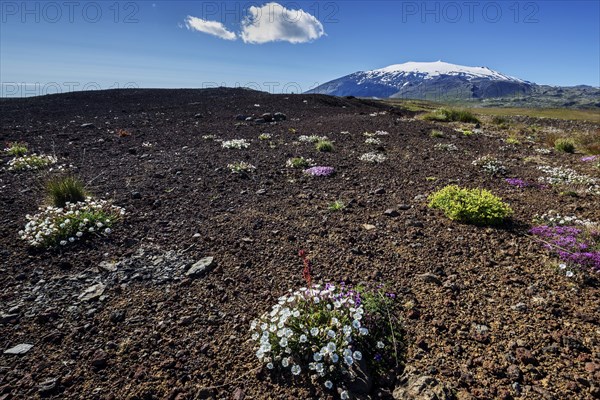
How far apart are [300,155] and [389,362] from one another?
9.95 m

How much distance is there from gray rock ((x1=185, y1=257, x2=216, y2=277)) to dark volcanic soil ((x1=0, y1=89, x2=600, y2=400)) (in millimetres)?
151

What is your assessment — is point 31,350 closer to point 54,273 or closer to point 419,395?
point 54,273

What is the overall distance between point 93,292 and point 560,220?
333 inches

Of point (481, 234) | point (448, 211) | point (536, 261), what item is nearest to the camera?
point (536, 261)

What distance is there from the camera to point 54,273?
571 centimetres

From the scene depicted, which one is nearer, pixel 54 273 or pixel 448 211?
pixel 54 273

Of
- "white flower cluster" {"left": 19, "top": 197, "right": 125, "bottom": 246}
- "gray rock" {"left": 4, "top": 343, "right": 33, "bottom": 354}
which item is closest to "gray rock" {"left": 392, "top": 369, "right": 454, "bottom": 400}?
"gray rock" {"left": 4, "top": 343, "right": 33, "bottom": 354}

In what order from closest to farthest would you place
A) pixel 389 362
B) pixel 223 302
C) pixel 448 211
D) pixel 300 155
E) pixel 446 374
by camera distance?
1. pixel 446 374
2. pixel 389 362
3. pixel 223 302
4. pixel 448 211
5. pixel 300 155

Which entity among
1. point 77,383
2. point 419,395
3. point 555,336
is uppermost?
point 555,336

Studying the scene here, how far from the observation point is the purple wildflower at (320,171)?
428 inches

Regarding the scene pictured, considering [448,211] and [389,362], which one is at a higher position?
[448,211]

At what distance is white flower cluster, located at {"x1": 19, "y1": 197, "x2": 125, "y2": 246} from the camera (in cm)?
656

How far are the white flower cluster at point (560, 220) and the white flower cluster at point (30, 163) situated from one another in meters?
13.8

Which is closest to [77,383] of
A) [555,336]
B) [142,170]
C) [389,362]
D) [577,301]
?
[389,362]
